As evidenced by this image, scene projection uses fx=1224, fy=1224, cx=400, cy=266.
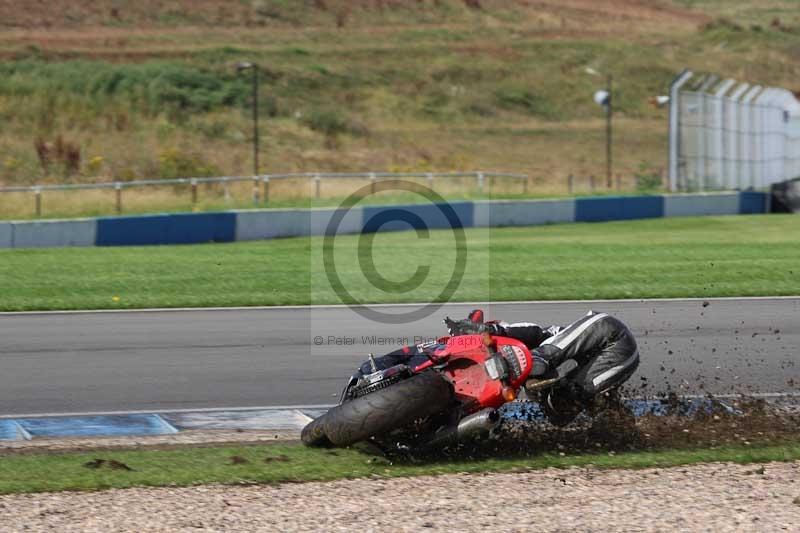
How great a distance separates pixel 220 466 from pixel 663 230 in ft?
59.9

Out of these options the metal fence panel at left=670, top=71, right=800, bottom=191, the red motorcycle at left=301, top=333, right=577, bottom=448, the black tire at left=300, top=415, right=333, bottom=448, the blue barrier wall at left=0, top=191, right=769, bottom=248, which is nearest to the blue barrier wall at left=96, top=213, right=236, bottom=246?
the blue barrier wall at left=0, top=191, right=769, bottom=248

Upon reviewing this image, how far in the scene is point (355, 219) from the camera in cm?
2425

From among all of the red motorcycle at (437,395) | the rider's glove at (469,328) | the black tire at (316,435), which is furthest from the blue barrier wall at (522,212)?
the red motorcycle at (437,395)

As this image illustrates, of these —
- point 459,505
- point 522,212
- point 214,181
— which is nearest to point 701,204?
point 522,212

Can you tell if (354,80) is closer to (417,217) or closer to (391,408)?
(417,217)

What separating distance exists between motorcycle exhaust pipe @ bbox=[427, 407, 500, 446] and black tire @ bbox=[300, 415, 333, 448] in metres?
0.68

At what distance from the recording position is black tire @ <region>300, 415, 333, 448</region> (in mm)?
6828

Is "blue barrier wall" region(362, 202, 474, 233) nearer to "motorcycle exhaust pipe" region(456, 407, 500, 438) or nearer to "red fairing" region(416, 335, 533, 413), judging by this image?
"red fairing" region(416, 335, 533, 413)

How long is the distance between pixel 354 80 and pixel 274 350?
4828 centimetres

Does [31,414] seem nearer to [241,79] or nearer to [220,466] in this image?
[220,466]

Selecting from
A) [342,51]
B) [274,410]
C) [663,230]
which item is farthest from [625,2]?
[274,410]

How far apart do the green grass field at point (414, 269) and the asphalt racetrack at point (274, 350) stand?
3.20ft

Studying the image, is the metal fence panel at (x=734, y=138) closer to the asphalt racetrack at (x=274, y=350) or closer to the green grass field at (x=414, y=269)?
the green grass field at (x=414, y=269)

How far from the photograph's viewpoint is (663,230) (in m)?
23.9
